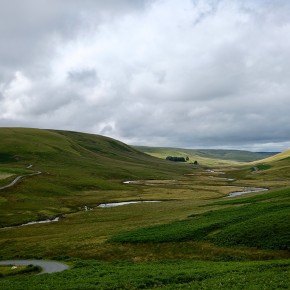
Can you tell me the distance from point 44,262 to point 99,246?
30.8ft

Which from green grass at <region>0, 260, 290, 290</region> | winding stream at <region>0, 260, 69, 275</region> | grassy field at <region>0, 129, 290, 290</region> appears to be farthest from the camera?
winding stream at <region>0, 260, 69, 275</region>

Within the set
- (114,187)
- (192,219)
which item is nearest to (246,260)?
(192,219)

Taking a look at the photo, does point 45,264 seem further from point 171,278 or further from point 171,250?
point 171,278

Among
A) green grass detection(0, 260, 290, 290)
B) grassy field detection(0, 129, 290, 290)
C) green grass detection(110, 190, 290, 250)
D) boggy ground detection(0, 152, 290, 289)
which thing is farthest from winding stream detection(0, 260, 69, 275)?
green grass detection(110, 190, 290, 250)

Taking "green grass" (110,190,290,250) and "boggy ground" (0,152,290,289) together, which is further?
"green grass" (110,190,290,250)

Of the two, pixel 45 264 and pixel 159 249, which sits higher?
pixel 159 249

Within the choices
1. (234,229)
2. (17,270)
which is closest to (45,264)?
(17,270)

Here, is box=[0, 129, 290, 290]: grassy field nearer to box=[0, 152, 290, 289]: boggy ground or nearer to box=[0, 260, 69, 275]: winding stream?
box=[0, 152, 290, 289]: boggy ground

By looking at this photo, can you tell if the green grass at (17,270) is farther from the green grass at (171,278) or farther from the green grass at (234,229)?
the green grass at (234,229)

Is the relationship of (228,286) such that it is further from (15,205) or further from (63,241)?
(15,205)

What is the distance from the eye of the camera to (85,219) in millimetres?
91562

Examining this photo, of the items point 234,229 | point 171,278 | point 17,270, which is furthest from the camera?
point 234,229

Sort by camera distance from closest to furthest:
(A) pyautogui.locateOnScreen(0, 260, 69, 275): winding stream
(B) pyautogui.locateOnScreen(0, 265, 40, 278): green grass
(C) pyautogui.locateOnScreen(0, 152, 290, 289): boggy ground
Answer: (C) pyautogui.locateOnScreen(0, 152, 290, 289): boggy ground → (B) pyautogui.locateOnScreen(0, 265, 40, 278): green grass → (A) pyautogui.locateOnScreen(0, 260, 69, 275): winding stream

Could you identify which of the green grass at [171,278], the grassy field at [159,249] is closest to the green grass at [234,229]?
the grassy field at [159,249]
